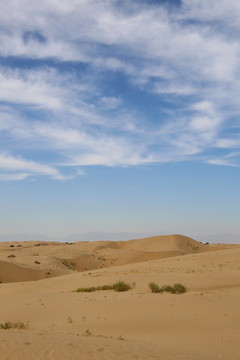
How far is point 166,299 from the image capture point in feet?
51.1

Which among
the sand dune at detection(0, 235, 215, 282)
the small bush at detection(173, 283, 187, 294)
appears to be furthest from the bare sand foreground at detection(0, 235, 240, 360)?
the sand dune at detection(0, 235, 215, 282)

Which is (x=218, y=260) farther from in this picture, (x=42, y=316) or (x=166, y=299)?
(x=42, y=316)

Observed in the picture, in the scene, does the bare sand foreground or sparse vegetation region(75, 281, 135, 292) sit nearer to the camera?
the bare sand foreground

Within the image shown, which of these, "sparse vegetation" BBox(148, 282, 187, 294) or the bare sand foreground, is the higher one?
"sparse vegetation" BBox(148, 282, 187, 294)

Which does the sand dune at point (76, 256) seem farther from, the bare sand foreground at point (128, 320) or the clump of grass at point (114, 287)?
the clump of grass at point (114, 287)

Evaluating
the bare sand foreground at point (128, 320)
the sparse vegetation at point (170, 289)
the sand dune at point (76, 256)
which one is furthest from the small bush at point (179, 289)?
the sand dune at point (76, 256)

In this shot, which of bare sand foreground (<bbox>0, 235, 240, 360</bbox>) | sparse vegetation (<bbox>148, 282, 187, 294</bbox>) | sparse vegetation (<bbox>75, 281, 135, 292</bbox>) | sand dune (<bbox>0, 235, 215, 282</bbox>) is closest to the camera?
bare sand foreground (<bbox>0, 235, 240, 360</bbox>)

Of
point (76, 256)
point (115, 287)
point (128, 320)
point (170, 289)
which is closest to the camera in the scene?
point (128, 320)

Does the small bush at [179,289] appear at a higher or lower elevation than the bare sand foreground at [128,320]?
higher

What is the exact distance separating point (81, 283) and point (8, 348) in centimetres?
1572

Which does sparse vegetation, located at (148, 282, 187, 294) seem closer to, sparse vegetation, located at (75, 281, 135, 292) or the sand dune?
sparse vegetation, located at (75, 281, 135, 292)

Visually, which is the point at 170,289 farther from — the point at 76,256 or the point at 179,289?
the point at 76,256

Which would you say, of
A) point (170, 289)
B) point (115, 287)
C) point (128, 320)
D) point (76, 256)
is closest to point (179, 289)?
point (170, 289)

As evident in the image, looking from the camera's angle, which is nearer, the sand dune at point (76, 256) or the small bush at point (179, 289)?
the small bush at point (179, 289)
